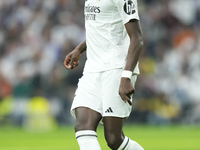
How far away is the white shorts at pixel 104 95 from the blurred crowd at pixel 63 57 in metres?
9.93

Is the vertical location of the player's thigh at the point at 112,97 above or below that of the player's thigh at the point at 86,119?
above

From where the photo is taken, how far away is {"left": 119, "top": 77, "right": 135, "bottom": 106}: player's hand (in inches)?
180

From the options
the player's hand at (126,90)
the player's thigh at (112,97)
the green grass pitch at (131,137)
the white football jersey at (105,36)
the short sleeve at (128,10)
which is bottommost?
the green grass pitch at (131,137)

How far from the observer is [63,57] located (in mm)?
15492

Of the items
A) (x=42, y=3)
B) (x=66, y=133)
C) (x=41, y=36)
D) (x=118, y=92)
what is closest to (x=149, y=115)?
(x=66, y=133)

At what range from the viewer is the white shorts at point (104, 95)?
16.0ft

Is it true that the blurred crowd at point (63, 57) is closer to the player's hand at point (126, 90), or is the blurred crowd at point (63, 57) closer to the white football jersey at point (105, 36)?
the white football jersey at point (105, 36)

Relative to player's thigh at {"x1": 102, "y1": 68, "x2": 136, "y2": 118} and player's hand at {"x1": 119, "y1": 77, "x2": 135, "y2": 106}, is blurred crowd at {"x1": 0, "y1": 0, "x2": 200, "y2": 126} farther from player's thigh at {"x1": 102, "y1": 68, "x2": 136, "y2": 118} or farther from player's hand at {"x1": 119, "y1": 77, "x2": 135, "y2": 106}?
player's hand at {"x1": 119, "y1": 77, "x2": 135, "y2": 106}

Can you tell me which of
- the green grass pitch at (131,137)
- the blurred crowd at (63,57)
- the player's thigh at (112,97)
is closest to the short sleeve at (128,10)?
the player's thigh at (112,97)

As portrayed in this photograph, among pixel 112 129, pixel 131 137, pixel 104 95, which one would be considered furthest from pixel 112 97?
pixel 131 137

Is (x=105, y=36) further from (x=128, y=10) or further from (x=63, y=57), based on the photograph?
(x=63, y=57)

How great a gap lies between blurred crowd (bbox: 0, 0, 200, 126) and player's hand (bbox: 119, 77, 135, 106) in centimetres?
1032

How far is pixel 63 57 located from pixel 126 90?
11.0 metres

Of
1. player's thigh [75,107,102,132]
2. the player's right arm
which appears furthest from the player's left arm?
the player's right arm
